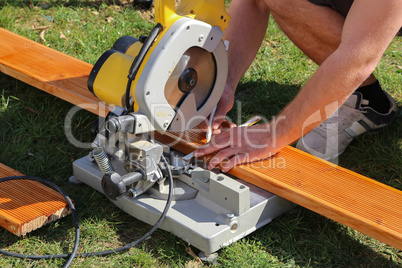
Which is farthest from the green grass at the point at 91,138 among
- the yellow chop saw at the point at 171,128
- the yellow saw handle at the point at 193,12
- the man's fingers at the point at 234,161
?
the yellow saw handle at the point at 193,12

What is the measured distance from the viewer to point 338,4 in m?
2.99

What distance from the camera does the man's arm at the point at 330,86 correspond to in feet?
7.60

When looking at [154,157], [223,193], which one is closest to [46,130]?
[154,157]

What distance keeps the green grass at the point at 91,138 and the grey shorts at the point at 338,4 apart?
0.79 metres

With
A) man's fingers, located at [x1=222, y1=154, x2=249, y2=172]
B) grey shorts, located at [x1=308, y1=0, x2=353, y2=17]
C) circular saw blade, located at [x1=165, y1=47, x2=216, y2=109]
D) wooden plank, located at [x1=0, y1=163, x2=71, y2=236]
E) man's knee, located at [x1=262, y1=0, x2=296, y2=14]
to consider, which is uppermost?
grey shorts, located at [x1=308, y1=0, x2=353, y2=17]

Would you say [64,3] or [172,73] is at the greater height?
[172,73]

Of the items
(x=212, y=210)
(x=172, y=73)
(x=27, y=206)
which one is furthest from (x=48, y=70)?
(x=212, y=210)

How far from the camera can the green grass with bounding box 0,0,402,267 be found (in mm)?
2398

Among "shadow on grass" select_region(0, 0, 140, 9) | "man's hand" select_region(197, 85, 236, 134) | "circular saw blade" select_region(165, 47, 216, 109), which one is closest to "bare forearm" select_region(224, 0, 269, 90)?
"man's hand" select_region(197, 85, 236, 134)

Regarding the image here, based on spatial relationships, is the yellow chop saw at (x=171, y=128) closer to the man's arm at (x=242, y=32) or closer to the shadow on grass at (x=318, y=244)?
the shadow on grass at (x=318, y=244)

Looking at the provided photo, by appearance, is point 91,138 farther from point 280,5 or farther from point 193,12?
point 280,5

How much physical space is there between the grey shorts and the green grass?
0.79 metres

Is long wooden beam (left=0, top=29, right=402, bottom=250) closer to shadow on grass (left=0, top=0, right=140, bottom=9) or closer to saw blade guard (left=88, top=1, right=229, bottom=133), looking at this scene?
saw blade guard (left=88, top=1, right=229, bottom=133)

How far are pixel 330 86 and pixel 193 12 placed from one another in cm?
70
